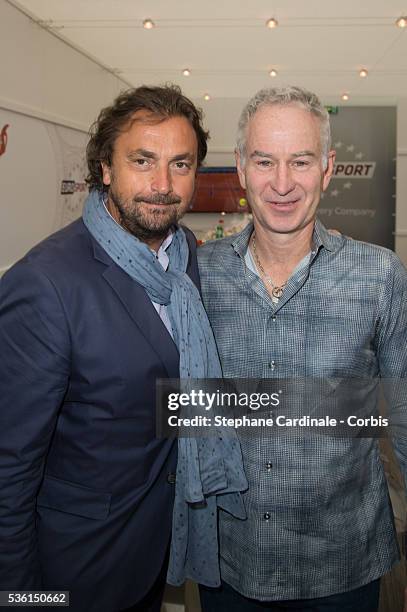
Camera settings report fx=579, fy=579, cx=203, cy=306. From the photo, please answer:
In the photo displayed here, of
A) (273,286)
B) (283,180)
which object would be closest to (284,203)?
(283,180)

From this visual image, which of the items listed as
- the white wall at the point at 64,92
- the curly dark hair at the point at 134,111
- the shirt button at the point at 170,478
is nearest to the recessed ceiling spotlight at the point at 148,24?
the white wall at the point at 64,92

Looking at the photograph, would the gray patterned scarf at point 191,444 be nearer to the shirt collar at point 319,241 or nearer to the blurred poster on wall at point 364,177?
the shirt collar at point 319,241

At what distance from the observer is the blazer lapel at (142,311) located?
→ 107 centimetres

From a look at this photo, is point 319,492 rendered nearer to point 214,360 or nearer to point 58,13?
point 214,360

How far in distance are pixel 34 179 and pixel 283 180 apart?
10.7 ft

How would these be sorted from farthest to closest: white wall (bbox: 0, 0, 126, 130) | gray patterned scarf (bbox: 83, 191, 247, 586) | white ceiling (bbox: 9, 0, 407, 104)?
white ceiling (bbox: 9, 0, 407, 104), white wall (bbox: 0, 0, 126, 130), gray patterned scarf (bbox: 83, 191, 247, 586)

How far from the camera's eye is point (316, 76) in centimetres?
562

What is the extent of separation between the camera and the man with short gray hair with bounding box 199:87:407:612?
1.15 m

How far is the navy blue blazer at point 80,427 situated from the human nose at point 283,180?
0.34 metres

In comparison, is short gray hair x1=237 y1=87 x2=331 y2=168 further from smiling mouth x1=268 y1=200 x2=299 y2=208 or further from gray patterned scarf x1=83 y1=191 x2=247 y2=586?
gray patterned scarf x1=83 y1=191 x2=247 y2=586

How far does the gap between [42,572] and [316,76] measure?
5.45 meters

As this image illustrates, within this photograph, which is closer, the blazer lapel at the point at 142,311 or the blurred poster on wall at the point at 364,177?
the blazer lapel at the point at 142,311

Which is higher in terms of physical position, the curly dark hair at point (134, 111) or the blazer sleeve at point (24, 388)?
the curly dark hair at point (134, 111)

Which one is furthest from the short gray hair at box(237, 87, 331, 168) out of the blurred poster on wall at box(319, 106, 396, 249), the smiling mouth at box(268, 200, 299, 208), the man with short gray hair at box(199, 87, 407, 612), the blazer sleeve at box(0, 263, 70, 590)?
the blurred poster on wall at box(319, 106, 396, 249)
